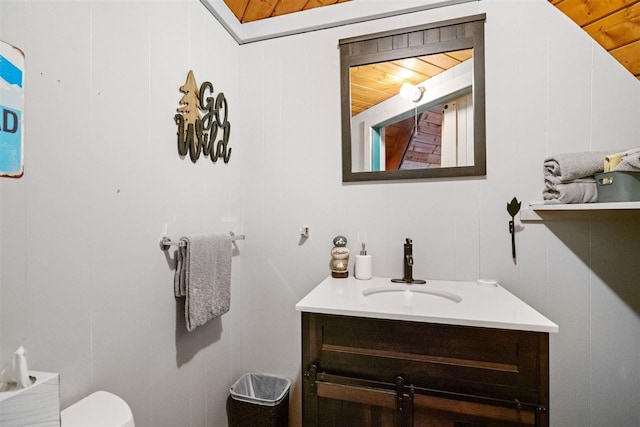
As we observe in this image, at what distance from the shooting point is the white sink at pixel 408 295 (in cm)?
121

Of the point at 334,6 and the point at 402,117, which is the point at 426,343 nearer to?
the point at 402,117

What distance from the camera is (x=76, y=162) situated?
2.70 ft

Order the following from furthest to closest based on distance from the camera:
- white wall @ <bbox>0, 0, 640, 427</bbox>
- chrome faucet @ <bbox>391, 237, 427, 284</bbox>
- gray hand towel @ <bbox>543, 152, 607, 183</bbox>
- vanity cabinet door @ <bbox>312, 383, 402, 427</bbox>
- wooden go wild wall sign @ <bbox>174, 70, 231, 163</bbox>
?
chrome faucet @ <bbox>391, 237, 427, 284</bbox> < wooden go wild wall sign @ <bbox>174, 70, 231, 163</bbox> < gray hand towel @ <bbox>543, 152, 607, 183</bbox> < vanity cabinet door @ <bbox>312, 383, 402, 427</bbox> < white wall @ <bbox>0, 0, 640, 427</bbox>

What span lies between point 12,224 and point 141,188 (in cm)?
38

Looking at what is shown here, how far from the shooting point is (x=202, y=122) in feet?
4.33

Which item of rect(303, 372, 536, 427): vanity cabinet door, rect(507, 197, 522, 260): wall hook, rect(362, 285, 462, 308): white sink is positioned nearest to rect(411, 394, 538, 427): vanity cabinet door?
rect(303, 372, 536, 427): vanity cabinet door

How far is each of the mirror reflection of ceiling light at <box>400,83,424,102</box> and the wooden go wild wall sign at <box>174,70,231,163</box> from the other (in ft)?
2.85

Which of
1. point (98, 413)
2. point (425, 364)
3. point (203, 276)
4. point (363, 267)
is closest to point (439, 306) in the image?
point (425, 364)

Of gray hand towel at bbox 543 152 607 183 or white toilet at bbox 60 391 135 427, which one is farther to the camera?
gray hand towel at bbox 543 152 607 183

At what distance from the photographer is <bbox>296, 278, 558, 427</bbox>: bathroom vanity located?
0.85m

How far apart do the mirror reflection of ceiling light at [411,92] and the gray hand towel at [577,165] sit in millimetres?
613

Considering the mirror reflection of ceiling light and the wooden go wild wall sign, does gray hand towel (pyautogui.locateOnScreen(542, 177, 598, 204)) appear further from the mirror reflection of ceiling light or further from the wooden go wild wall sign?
the wooden go wild wall sign

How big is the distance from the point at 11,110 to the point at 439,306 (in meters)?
1.27

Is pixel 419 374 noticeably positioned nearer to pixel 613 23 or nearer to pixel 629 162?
pixel 629 162
